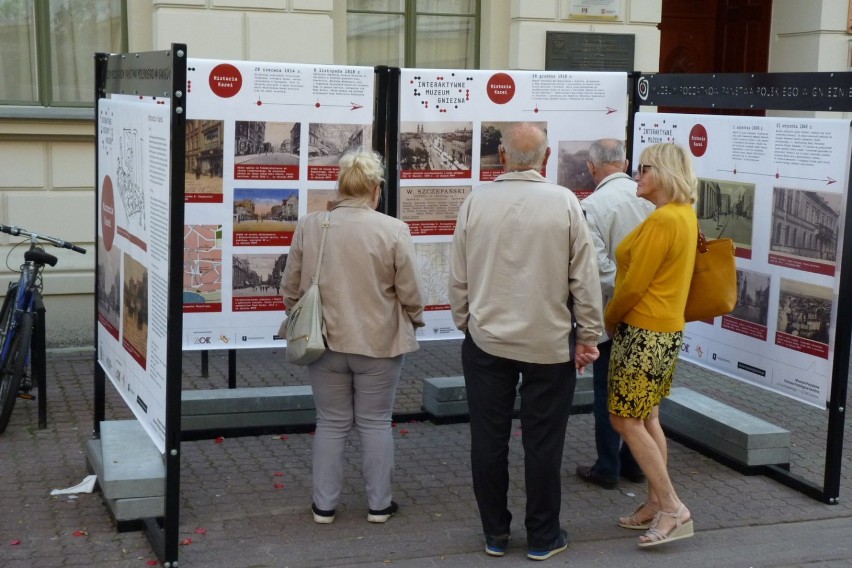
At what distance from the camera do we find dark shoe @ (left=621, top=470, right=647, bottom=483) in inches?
242

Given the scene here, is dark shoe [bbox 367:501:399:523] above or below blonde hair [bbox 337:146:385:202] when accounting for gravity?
below

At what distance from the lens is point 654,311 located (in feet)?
16.7

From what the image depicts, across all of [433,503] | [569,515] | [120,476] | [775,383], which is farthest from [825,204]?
[120,476]

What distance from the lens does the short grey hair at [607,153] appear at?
581cm

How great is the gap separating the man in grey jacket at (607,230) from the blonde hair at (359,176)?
1.12 metres

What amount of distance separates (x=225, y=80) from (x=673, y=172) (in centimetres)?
248

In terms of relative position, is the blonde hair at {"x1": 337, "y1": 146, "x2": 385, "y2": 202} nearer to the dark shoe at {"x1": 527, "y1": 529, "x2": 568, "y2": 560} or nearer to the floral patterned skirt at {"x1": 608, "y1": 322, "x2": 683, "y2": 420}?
the floral patterned skirt at {"x1": 608, "y1": 322, "x2": 683, "y2": 420}

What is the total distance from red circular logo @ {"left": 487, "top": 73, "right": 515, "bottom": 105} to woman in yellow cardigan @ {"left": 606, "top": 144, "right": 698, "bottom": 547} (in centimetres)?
164

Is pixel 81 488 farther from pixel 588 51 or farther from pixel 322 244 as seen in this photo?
pixel 588 51

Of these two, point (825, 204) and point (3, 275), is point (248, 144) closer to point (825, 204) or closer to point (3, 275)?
point (825, 204)

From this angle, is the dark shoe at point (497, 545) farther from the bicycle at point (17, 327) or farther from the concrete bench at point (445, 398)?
the bicycle at point (17, 327)

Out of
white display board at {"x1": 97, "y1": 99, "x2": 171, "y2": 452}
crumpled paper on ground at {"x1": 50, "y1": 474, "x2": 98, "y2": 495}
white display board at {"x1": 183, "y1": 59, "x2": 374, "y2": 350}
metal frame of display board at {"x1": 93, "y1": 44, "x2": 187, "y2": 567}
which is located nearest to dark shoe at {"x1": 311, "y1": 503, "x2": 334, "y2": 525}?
metal frame of display board at {"x1": 93, "y1": 44, "x2": 187, "y2": 567}

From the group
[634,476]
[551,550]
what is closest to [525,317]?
[551,550]

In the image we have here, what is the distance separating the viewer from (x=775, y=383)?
611 cm
